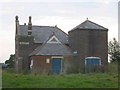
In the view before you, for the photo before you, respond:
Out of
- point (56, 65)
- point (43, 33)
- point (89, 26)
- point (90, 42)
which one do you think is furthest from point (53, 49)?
point (43, 33)

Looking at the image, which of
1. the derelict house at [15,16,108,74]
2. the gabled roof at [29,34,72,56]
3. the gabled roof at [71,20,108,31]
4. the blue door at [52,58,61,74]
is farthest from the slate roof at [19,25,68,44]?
the blue door at [52,58,61,74]

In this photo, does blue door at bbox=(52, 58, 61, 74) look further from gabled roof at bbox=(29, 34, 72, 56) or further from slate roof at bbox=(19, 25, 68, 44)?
slate roof at bbox=(19, 25, 68, 44)

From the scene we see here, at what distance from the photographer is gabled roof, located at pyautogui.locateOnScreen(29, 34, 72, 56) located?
4800 centimetres

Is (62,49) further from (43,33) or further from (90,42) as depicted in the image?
(43,33)

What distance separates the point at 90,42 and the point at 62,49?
403 centimetres

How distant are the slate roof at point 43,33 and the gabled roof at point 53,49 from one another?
3.64 m

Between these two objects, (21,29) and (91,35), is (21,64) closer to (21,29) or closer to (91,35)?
(21,29)

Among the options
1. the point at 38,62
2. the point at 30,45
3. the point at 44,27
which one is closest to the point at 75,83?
the point at 38,62

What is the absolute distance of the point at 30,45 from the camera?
52.6 m

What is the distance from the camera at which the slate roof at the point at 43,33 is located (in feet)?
177

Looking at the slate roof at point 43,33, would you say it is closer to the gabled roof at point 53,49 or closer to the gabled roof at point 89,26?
the gabled roof at point 53,49

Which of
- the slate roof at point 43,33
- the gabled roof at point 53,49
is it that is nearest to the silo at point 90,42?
the gabled roof at point 53,49

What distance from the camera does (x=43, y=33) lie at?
55.0 m

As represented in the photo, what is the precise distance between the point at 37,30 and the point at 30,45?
12.3 ft
